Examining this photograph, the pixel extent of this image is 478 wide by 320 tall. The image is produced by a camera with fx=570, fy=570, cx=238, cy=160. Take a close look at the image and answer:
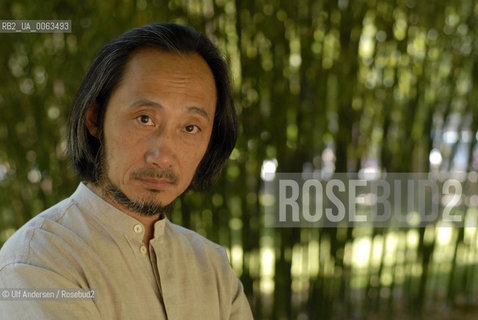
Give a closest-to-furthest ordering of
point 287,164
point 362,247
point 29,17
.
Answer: point 29,17 < point 287,164 < point 362,247

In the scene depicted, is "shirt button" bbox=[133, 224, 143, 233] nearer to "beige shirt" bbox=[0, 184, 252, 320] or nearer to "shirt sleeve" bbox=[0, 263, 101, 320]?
"beige shirt" bbox=[0, 184, 252, 320]

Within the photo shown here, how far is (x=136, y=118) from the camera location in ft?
3.48

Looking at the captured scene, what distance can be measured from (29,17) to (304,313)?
5.77 feet

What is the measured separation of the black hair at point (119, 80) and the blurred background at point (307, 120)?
3.04ft

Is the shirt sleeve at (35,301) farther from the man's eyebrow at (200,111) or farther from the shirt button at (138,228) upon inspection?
the man's eyebrow at (200,111)

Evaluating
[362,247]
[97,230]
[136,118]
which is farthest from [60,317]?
[362,247]

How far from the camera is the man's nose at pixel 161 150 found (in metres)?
1.05

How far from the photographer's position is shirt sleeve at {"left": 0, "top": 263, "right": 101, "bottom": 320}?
864 mm

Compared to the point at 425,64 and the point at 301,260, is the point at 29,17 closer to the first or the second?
the point at 301,260

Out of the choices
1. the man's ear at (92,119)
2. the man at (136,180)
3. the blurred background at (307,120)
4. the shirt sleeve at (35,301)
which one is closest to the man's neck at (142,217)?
the man at (136,180)

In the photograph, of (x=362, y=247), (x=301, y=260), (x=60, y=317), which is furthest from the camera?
(x=362, y=247)

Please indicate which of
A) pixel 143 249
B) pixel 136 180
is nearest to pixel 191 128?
pixel 136 180

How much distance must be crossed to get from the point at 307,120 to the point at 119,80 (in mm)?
1508

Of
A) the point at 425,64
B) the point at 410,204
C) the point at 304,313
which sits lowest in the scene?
the point at 304,313
